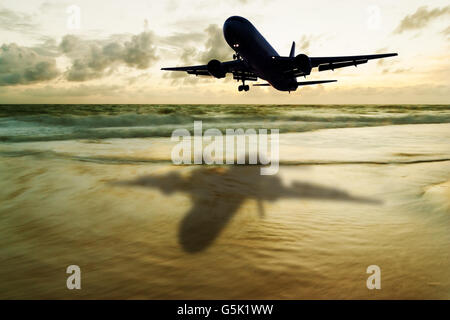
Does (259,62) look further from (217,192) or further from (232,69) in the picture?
(217,192)

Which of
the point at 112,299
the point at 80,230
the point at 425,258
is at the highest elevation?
the point at 80,230

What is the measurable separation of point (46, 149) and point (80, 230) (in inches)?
628

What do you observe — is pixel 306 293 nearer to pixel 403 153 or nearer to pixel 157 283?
pixel 157 283

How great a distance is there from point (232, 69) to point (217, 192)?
67.8 feet

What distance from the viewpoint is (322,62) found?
25672 mm

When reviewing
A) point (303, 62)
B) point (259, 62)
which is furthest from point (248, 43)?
point (303, 62)

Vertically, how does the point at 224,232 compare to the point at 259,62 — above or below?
below

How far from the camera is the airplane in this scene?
21062mm

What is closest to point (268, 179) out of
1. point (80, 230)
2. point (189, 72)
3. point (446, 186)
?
point (446, 186)

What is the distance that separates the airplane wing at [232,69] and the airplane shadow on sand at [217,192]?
627 inches

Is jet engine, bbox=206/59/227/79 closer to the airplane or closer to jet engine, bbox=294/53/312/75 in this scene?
the airplane

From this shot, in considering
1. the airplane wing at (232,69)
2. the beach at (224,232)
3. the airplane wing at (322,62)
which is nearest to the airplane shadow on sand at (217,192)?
the beach at (224,232)

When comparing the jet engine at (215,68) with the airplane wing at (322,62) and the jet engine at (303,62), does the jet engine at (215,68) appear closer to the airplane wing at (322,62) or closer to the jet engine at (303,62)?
the airplane wing at (322,62)

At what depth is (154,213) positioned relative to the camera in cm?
903
